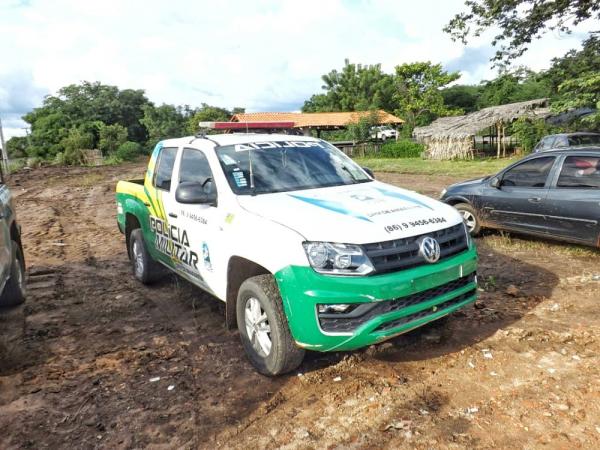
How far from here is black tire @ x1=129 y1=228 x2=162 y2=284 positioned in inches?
225

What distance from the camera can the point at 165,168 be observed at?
5207 mm

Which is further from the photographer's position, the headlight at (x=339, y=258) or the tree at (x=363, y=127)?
the tree at (x=363, y=127)

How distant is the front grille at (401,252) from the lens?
10.1 ft

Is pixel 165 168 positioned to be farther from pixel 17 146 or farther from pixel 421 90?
pixel 17 146

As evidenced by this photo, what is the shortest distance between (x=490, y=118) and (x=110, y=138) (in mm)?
37612

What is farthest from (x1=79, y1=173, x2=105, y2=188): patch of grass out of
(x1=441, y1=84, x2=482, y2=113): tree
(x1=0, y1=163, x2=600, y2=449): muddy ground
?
(x1=441, y1=84, x2=482, y2=113): tree

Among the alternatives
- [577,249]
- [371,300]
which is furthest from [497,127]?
[371,300]

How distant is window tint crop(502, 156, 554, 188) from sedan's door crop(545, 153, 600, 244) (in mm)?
235

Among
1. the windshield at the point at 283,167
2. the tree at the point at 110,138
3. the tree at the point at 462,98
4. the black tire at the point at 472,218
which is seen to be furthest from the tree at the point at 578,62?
the tree at the point at 462,98

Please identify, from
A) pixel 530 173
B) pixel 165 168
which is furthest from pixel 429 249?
pixel 530 173

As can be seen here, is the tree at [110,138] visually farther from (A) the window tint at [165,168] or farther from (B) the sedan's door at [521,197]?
(B) the sedan's door at [521,197]

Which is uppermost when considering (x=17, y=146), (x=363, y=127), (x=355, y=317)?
(x=17, y=146)

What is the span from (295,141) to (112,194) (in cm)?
1501

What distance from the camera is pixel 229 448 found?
2.76 metres
